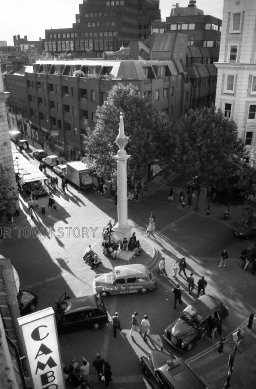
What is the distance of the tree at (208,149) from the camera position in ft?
95.6

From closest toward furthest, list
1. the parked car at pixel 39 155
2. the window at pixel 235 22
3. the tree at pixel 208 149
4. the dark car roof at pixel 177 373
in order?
the dark car roof at pixel 177 373 < the tree at pixel 208 149 < the window at pixel 235 22 < the parked car at pixel 39 155

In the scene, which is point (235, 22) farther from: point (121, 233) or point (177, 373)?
point (177, 373)

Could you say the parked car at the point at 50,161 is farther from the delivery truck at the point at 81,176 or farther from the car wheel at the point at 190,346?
the car wheel at the point at 190,346

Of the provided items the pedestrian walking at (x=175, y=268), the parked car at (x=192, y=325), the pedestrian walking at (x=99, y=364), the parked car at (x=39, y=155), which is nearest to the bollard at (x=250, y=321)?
the parked car at (x=192, y=325)

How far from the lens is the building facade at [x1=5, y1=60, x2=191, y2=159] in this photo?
133ft

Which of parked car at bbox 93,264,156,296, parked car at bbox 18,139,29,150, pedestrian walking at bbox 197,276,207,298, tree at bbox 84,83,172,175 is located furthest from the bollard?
parked car at bbox 18,139,29,150

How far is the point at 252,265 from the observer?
72.8 ft

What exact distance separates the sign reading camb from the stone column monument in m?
15.1

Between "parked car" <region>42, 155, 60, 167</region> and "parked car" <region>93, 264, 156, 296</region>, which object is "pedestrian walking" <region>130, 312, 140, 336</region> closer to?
"parked car" <region>93, 264, 156, 296</region>

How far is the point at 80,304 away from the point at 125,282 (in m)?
3.51

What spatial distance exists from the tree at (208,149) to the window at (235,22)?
414 inches

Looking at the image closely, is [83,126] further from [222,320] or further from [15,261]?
[222,320]

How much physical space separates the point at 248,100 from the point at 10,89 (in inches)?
2178

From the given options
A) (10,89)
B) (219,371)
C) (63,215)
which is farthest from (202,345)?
(10,89)
